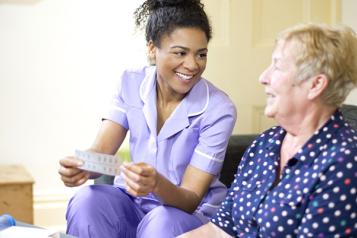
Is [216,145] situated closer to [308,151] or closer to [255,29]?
[308,151]

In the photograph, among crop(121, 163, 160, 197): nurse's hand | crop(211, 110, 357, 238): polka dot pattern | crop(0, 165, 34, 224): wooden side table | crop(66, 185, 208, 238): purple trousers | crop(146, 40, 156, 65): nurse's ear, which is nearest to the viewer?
crop(211, 110, 357, 238): polka dot pattern

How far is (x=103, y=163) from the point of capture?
1801 millimetres

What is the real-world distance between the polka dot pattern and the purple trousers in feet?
0.80

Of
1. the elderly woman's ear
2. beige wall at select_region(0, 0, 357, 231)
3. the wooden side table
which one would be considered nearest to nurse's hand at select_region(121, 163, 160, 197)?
the elderly woman's ear

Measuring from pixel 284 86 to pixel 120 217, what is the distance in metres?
0.78

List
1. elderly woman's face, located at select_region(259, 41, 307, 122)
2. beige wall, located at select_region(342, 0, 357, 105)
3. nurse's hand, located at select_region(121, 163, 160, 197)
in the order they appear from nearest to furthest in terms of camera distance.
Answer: elderly woman's face, located at select_region(259, 41, 307, 122) < nurse's hand, located at select_region(121, 163, 160, 197) < beige wall, located at select_region(342, 0, 357, 105)

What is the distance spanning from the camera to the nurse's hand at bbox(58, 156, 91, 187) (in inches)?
75.4

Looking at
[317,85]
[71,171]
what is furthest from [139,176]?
[317,85]

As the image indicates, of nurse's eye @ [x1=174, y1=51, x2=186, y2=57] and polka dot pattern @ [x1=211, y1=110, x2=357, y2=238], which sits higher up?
nurse's eye @ [x1=174, y1=51, x2=186, y2=57]

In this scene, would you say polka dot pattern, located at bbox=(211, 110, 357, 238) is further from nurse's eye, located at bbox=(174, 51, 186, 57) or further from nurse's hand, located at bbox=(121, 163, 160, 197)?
nurse's eye, located at bbox=(174, 51, 186, 57)

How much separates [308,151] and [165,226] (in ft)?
1.81

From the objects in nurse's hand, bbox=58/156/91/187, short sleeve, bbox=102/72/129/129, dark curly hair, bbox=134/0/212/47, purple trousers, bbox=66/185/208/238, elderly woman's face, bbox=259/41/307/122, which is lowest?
purple trousers, bbox=66/185/208/238

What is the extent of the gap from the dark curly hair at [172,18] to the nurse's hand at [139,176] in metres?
0.54

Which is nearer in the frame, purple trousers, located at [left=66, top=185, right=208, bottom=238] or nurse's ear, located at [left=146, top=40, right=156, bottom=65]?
purple trousers, located at [left=66, top=185, right=208, bottom=238]
